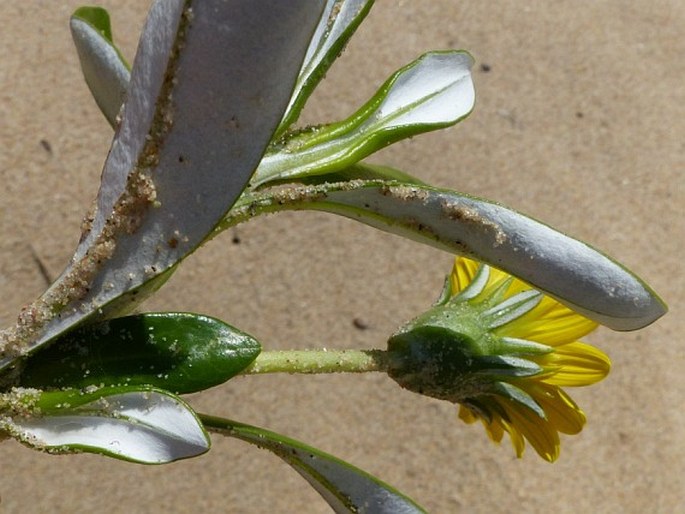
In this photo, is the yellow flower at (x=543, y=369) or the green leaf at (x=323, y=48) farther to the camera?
the yellow flower at (x=543, y=369)

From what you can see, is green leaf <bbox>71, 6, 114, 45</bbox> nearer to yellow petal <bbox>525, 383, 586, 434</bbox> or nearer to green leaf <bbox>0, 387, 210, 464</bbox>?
green leaf <bbox>0, 387, 210, 464</bbox>

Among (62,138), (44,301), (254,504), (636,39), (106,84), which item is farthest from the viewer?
(636,39)

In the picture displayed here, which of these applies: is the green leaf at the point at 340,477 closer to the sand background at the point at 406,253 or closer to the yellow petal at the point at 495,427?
the yellow petal at the point at 495,427

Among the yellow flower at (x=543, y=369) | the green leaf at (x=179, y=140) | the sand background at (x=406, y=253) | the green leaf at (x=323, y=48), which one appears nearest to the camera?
the green leaf at (x=179, y=140)

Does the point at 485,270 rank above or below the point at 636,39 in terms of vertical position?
below

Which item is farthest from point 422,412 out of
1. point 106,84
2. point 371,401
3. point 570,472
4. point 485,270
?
point 106,84

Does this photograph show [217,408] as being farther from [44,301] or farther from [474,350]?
[44,301]

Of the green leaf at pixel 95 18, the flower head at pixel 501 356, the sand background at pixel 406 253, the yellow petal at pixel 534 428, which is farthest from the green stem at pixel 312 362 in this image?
the sand background at pixel 406 253
